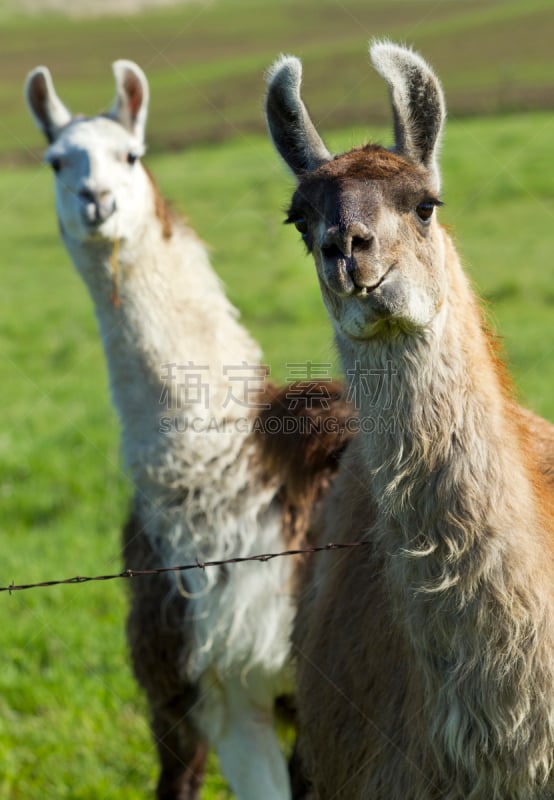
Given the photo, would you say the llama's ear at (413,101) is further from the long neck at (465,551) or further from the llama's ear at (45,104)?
the llama's ear at (45,104)

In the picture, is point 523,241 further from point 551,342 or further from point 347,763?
point 347,763

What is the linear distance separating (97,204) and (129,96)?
0.90 meters

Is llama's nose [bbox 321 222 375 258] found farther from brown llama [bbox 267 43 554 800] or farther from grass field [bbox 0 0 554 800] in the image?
grass field [bbox 0 0 554 800]

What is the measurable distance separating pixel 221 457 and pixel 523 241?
1309 centimetres

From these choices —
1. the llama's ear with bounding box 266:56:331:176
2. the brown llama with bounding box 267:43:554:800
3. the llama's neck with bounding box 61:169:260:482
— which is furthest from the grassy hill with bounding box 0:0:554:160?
the brown llama with bounding box 267:43:554:800

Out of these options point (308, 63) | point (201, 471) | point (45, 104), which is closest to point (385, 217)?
point (201, 471)

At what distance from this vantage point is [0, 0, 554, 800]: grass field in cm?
431

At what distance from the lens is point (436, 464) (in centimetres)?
213

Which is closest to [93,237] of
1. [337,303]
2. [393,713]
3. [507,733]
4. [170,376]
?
[170,376]

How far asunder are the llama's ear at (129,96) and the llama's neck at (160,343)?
724 millimetres

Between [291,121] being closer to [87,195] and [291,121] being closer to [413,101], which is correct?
[413,101]

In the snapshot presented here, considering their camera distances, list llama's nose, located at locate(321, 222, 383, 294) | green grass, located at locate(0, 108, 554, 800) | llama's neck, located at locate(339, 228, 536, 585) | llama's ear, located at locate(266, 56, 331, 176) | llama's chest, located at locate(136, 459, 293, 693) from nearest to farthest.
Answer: llama's nose, located at locate(321, 222, 383, 294), llama's neck, located at locate(339, 228, 536, 585), llama's ear, located at locate(266, 56, 331, 176), llama's chest, located at locate(136, 459, 293, 693), green grass, located at locate(0, 108, 554, 800)

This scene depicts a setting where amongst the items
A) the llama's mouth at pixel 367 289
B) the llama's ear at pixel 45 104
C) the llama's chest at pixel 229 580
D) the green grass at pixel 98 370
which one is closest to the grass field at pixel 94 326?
the green grass at pixel 98 370

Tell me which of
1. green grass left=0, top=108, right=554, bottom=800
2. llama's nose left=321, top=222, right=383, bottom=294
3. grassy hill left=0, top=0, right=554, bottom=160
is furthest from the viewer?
grassy hill left=0, top=0, right=554, bottom=160
